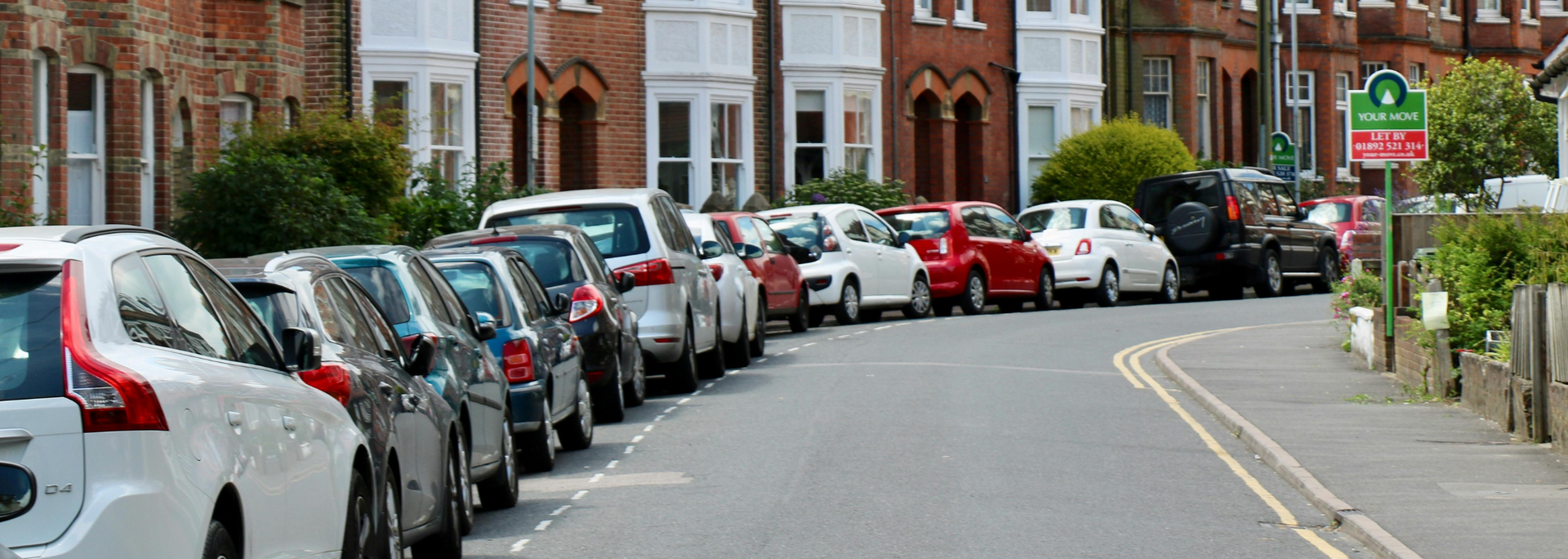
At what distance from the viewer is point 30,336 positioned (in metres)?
4.82

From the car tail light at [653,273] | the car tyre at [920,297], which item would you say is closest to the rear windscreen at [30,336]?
the car tail light at [653,273]

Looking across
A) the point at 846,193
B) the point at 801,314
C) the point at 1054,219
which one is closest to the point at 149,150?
Answer: the point at 801,314

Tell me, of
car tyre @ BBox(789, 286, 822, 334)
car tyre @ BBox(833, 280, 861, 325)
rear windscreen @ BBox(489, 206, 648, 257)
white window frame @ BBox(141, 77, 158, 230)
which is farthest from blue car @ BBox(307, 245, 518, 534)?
car tyre @ BBox(833, 280, 861, 325)

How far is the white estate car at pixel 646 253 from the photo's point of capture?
16.0 metres

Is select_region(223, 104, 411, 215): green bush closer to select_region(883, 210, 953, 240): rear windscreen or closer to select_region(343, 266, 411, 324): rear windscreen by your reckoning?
select_region(883, 210, 953, 240): rear windscreen

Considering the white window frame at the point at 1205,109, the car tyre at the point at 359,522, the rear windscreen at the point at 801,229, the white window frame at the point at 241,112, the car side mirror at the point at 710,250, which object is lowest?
the car tyre at the point at 359,522

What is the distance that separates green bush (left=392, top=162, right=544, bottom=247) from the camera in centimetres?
2361

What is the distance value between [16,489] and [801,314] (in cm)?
1958

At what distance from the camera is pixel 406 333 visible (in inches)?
380

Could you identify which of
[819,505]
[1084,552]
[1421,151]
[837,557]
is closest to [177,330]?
[837,557]

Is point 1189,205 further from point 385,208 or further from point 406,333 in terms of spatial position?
point 406,333

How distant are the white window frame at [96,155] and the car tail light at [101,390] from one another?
52.5ft

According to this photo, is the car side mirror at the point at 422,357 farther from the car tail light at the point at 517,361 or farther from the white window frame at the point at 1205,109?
the white window frame at the point at 1205,109

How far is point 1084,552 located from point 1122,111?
36.2 metres
